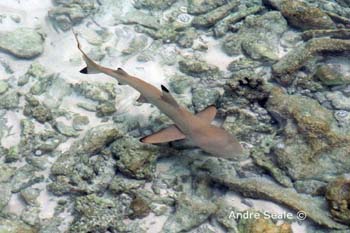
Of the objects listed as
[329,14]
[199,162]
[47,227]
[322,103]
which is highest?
[329,14]

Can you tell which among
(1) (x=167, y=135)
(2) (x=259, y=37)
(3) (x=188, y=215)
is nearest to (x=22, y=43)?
(1) (x=167, y=135)

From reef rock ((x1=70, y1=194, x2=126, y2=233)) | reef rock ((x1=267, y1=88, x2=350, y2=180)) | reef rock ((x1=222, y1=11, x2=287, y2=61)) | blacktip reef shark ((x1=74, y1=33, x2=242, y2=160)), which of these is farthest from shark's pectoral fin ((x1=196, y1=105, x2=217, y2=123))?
reef rock ((x1=222, y1=11, x2=287, y2=61))

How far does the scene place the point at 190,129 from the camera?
13.6ft

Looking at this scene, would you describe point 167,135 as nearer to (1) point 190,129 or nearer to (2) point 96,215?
(1) point 190,129

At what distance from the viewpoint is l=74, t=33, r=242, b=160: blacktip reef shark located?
404 cm

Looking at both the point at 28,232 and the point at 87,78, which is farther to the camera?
the point at 87,78

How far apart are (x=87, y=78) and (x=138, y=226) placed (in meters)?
2.62

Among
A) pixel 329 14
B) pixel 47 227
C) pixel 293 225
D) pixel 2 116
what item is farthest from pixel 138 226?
pixel 329 14

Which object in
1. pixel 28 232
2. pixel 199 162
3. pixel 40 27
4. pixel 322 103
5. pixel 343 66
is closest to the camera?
pixel 28 232

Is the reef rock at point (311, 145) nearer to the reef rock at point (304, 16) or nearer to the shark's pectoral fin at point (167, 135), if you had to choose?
the shark's pectoral fin at point (167, 135)

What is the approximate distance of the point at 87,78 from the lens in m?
5.79

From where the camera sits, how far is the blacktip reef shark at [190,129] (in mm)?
4043

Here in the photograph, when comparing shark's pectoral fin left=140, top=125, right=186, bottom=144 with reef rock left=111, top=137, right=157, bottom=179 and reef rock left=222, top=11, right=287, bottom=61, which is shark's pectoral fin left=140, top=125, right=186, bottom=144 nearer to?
reef rock left=111, top=137, right=157, bottom=179

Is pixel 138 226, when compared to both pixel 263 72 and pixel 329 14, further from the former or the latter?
pixel 329 14
